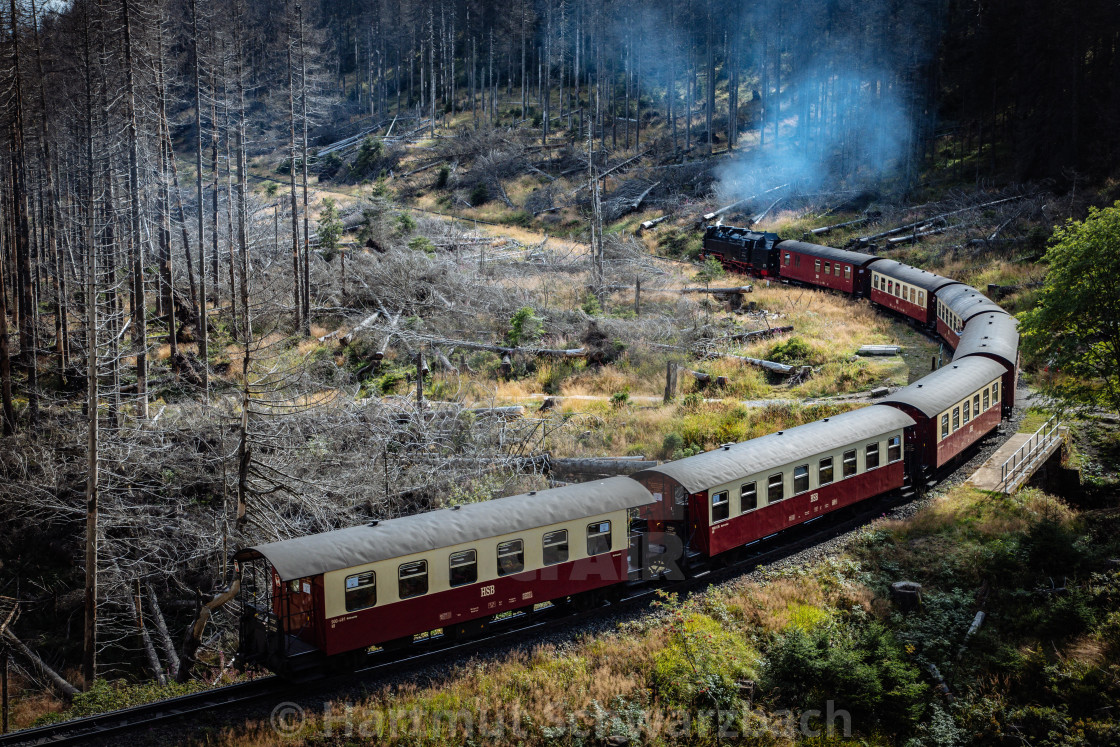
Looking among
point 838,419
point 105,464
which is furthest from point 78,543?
point 838,419

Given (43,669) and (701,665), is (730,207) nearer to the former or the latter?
(701,665)

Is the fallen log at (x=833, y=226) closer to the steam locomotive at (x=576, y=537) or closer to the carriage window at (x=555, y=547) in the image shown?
the steam locomotive at (x=576, y=537)

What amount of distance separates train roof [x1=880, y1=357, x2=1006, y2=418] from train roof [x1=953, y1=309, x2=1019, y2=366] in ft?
2.82

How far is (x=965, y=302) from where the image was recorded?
33656mm

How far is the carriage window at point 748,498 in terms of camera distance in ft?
56.4

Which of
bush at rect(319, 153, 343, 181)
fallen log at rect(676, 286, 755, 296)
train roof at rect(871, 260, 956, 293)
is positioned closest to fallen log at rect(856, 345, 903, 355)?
train roof at rect(871, 260, 956, 293)

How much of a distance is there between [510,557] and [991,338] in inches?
824

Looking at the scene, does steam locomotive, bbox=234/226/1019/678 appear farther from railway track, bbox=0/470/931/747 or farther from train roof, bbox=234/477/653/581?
railway track, bbox=0/470/931/747

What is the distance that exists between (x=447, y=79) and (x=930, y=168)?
5414 cm

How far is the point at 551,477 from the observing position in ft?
74.2

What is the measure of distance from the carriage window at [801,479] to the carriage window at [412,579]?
8691mm

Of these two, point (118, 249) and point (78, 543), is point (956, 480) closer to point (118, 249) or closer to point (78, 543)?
point (78, 543)

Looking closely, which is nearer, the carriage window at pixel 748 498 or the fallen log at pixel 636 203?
the carriage window at pixel 748 498

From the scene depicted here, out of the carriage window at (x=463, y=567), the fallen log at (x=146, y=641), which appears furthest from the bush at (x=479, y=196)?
the carriage window at (x=463, y=567)
